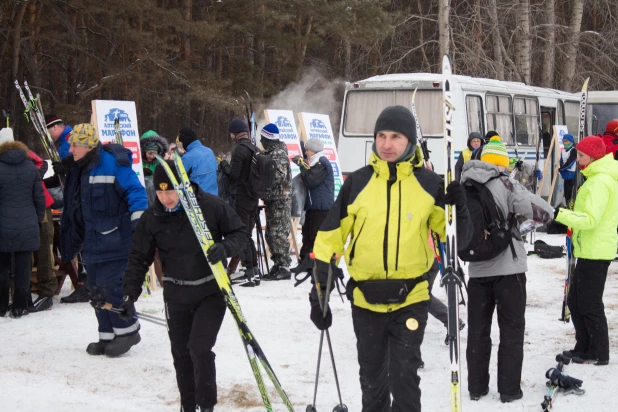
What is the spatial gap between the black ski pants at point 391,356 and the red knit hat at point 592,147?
8.02ft

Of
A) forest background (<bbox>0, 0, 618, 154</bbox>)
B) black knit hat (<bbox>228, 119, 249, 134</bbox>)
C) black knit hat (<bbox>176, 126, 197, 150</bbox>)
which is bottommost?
black knit hat (<bbox>176, 126, 197, 150</bbox>)

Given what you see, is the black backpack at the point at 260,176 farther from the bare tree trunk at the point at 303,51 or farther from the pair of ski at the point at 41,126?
the bare tree trunk at the point at 303,51

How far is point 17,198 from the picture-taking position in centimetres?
751

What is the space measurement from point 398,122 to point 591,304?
8.91 ft

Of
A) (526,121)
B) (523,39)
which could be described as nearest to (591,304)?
(526,121)

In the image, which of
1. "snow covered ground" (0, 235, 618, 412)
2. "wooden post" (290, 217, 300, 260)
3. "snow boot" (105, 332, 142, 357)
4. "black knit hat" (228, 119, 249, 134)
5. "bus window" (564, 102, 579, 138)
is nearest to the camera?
"snow covered ground" (0, 235, 618, 412)

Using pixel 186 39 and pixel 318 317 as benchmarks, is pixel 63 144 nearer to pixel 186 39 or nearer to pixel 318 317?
pixel 318 317

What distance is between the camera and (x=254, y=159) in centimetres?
933

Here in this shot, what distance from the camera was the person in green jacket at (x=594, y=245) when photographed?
19.0 ft

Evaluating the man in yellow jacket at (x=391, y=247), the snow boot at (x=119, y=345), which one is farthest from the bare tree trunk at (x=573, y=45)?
the man in yellow jacket at (x=391, y=247)

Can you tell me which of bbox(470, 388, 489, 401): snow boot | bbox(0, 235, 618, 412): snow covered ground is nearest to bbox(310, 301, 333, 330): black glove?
bbox(0, 235, 618, 412): snow covered ground

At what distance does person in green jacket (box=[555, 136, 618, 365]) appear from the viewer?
5801 millimetres

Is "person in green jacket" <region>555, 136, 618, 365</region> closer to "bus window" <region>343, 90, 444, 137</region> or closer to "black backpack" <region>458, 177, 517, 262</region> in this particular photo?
"black backpack" <region>458, 177, 517, 262</region>

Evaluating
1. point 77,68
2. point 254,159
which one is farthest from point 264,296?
point 77,68
